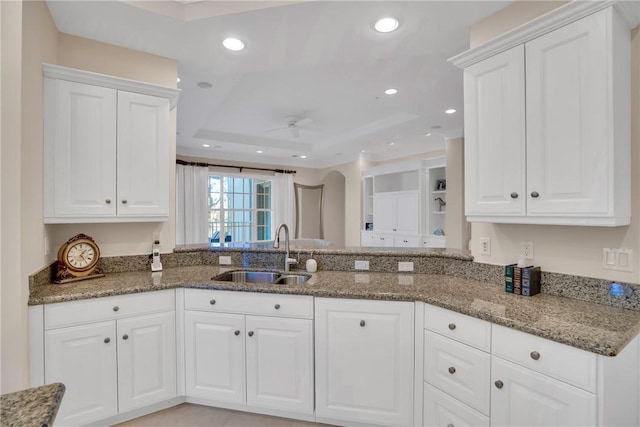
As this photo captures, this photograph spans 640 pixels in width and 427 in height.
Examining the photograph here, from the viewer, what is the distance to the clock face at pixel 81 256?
221cm

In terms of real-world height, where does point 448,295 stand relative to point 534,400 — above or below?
above

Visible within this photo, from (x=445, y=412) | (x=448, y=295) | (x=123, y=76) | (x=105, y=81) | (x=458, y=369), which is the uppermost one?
(x=123, y=76)

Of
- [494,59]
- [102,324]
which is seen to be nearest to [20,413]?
[102,324]

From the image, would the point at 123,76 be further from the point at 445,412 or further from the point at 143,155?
the point at 445,412

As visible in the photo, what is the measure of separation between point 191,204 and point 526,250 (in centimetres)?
554

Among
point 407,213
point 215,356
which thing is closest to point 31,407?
point 215,356

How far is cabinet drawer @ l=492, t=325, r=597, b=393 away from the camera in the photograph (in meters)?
1.19

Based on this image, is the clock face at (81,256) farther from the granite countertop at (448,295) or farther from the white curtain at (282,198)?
the white curtain at (282,198)

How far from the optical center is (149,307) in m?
2.12

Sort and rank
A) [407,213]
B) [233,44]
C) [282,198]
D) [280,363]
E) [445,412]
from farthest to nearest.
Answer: [282,198]
[407,213]
[233,44]
[280,363]
[445,412]

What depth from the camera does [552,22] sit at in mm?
1571

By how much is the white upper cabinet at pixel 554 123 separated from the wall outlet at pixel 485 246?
11.9 inches

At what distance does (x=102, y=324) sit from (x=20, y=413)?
141cm

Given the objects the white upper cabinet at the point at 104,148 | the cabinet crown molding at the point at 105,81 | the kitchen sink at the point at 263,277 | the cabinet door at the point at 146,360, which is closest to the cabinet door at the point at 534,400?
the kitchen sink at the point at 263,277
